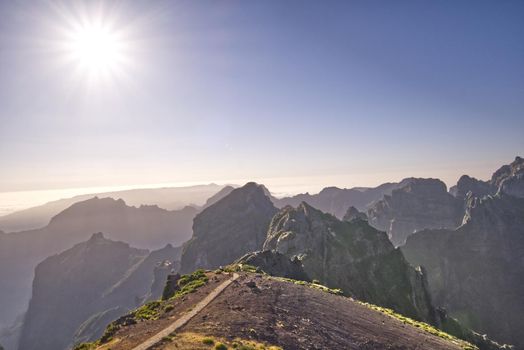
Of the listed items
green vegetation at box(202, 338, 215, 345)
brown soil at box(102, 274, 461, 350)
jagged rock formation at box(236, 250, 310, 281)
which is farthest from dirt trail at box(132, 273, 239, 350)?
jagged rock formation at box(236, 250, 310, 281)

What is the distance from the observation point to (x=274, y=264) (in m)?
88.6

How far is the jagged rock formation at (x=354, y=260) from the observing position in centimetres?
13212

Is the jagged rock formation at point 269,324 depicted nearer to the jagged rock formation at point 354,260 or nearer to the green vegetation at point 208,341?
the green vegetation at point 208,341

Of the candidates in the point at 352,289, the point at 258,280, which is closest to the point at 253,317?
the point at 258,280

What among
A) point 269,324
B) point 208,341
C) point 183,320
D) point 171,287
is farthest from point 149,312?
point 208,341

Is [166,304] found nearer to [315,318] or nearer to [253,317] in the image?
[253,317]

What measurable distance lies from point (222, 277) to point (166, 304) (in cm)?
1333

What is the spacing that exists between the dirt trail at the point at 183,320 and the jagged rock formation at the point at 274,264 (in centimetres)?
3249

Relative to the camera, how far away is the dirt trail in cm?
3057

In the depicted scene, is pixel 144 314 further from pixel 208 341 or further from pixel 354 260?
pixel 354 260

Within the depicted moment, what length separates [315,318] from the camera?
42125 millimetres

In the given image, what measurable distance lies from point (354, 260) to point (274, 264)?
225ft

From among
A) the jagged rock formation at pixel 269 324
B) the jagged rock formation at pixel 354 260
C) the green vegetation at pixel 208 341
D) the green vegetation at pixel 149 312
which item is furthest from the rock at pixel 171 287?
the jagged rock formation at pixel 354 260

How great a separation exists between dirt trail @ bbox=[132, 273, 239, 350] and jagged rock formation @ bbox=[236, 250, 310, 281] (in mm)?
32490
